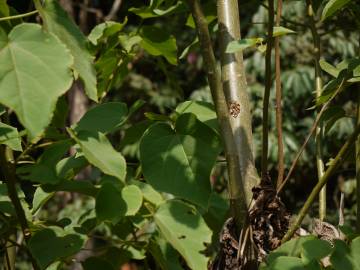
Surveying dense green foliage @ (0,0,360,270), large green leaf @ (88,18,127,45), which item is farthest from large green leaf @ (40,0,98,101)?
large green leaf @ (88,18,127,45)

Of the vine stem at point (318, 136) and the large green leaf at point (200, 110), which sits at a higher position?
the large green leaf at point (200, 110)

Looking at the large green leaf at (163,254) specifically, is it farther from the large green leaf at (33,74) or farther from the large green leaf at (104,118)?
the large green leaf at (33,74)

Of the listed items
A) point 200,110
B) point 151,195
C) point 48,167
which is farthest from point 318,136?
point 48,167

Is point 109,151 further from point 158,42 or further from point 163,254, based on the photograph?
point 158,42

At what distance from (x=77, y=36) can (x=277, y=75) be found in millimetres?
337

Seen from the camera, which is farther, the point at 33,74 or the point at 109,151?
the point at 109,151

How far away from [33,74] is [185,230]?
22 centimetres

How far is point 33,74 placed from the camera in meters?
0.52

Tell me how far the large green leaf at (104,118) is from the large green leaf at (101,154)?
96 millimetres

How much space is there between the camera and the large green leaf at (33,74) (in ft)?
1.66

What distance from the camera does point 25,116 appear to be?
505 mm

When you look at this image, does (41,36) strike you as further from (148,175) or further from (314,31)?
(314,31)

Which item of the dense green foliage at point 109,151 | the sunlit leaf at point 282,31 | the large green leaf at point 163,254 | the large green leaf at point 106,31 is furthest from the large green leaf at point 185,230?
the large green leaf at point 106,31

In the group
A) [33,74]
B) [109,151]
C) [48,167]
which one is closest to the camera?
[33,74]
